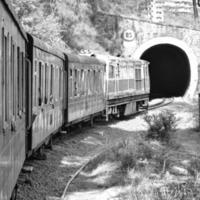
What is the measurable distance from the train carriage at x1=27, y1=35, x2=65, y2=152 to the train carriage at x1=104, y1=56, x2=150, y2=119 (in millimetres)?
7360

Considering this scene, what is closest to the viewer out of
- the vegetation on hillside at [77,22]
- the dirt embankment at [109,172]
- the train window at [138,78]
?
the dirt embankment at [109,172]

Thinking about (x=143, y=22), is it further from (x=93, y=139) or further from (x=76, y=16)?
(x=93, y=139)

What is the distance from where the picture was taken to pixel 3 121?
4852 mm

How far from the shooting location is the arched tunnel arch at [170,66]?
132 ft

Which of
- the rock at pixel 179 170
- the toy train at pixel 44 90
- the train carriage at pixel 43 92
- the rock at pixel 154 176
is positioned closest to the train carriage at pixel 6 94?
the toy train at pixel 44 90

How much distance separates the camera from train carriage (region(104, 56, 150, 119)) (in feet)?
72.0

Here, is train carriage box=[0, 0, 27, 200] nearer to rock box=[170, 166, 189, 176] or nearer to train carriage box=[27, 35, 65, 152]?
train carriage box=[27, 35, 65, 152]

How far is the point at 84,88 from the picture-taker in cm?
1780

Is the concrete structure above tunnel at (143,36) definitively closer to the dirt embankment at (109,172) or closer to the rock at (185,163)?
the dirt embankment at (109,172)

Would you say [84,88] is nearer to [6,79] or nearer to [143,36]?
[6,79]

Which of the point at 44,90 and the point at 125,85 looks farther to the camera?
the point at 125,85

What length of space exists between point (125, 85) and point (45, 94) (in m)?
13.1

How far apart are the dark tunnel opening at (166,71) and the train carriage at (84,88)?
24954 mm

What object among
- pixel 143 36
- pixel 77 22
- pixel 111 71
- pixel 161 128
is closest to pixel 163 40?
pixel 143 36
